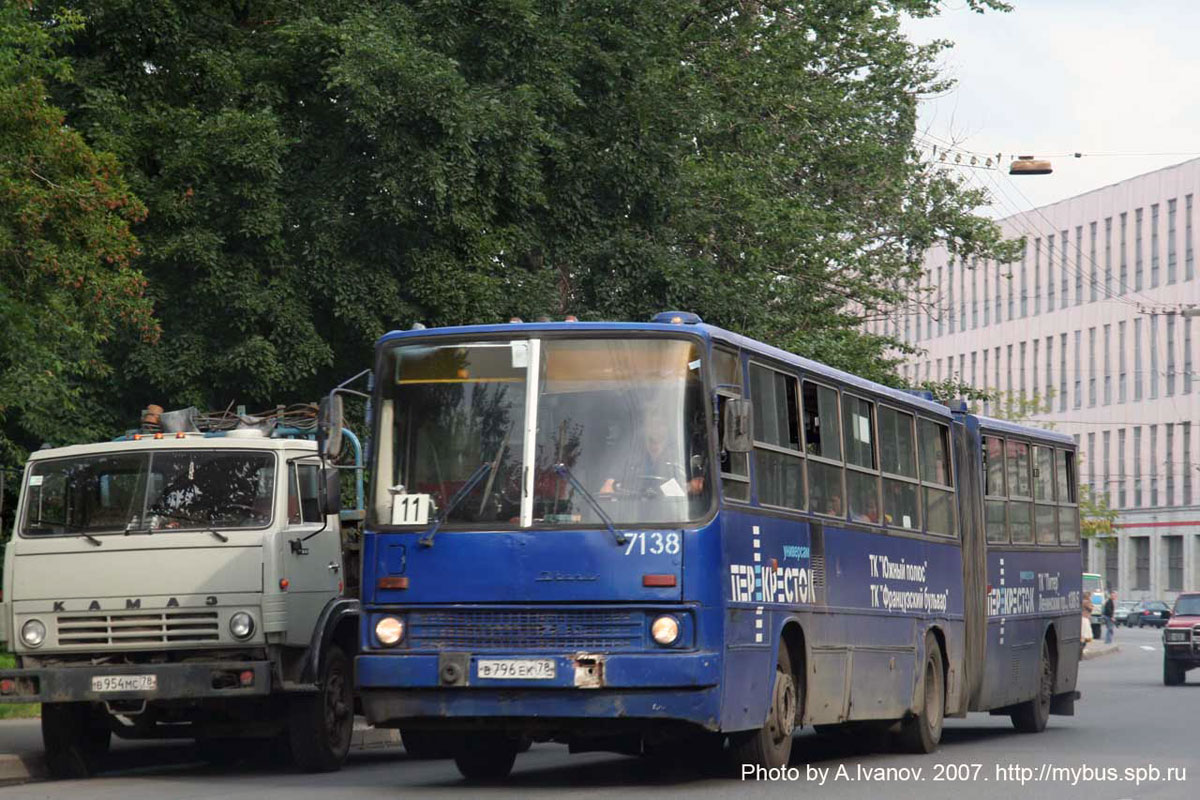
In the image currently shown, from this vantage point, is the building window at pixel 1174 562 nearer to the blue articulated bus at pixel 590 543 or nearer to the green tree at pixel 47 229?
the green tree at pixel 47 229

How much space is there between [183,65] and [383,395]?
14.7 meters

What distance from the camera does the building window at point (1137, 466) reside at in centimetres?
9919

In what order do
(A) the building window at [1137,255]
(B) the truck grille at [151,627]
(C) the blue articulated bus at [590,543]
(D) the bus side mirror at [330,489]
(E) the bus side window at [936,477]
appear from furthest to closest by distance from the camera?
(A) the building window at [1137,255] → (E) the bus side window at [936,477] → (B) the truck grille at [151,627] → (D) the bus side mirror at [330,489] → (C) the blue articulated bus at [590,543]

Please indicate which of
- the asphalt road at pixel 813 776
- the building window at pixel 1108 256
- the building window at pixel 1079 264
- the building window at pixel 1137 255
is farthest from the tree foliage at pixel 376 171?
the building window at pixel 1079 264

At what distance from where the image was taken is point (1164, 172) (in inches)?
3755

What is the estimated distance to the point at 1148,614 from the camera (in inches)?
3691

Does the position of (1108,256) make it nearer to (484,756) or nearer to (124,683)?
(484,756)

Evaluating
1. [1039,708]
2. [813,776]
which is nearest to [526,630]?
[813,776]

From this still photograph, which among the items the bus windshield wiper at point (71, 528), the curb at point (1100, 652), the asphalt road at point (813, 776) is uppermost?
the bus windshield wiper at point (71, 528)

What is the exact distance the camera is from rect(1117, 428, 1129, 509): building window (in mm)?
100812

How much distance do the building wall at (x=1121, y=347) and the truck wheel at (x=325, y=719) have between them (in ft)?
246

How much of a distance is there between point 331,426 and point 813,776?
14.3 feet

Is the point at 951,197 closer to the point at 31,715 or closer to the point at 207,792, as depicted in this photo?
the point at 31,715

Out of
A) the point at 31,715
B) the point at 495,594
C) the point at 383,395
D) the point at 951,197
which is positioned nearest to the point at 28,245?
the point at 31,715
